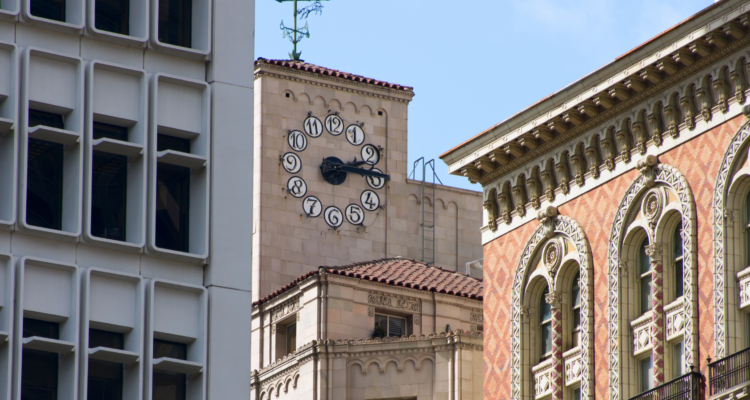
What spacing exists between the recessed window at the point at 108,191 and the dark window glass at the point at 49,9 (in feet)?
6.53

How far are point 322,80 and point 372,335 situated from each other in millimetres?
13098

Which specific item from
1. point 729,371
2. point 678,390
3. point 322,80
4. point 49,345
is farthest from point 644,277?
point 322,80

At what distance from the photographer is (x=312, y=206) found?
2371 inches

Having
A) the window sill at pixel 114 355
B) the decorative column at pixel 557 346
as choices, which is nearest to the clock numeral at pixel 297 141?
the decorative column at pixel 557 346

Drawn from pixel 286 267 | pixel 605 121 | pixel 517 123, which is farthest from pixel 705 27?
pixel 286 267

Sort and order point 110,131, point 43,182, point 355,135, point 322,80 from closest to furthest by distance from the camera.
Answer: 1. point 43,182
2. point 110,131
3. point 322,80
4. point 355,135

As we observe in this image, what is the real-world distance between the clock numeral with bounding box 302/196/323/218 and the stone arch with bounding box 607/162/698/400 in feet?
67.6

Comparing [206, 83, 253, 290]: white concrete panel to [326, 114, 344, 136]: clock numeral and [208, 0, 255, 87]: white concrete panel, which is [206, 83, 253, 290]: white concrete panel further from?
[326, 114, 344, 136]: clock numeral

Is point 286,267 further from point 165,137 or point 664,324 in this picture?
point 165,137

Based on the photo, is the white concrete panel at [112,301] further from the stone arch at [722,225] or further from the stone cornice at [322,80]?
the stone cornice at [322,80]

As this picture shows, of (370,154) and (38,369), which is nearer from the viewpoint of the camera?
(38,369)

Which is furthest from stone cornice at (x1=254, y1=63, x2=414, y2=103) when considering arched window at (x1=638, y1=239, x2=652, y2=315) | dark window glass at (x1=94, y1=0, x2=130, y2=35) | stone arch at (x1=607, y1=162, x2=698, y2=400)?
dark window glass at (x1=94, y1=0, x2=130, y2=35)

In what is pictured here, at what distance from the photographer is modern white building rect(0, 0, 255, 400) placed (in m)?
27.8

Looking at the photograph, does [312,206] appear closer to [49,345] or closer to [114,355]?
[114,355]
